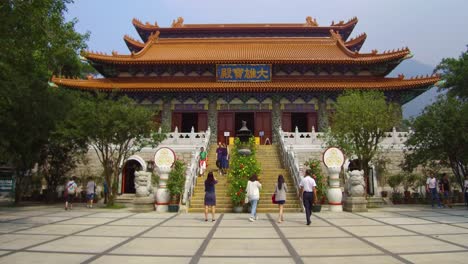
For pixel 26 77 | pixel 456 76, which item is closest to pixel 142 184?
pixel 26 77

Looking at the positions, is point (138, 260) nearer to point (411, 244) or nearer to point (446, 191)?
point (411, 244)

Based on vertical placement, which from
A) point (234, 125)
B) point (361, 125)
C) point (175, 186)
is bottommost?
point (175, 186)

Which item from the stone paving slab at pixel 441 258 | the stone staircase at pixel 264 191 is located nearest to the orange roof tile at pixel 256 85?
the stone staircase at pixel 264 191

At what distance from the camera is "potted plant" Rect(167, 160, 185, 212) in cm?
1223

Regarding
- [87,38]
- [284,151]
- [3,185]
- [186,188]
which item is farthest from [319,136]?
[87,38]

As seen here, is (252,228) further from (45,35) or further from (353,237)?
(45,35)

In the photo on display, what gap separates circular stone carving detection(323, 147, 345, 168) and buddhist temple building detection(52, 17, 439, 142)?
975 centimetres

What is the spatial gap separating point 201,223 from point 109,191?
669 centimetres

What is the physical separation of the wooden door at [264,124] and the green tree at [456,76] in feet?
42.9

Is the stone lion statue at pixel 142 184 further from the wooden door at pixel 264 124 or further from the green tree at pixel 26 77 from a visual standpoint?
the wooden door at pixel 264 124

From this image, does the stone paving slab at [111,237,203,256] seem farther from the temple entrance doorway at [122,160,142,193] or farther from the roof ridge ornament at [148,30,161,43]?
the roof ridge ornament at [148,30,161,43]

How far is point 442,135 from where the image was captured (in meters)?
13.8

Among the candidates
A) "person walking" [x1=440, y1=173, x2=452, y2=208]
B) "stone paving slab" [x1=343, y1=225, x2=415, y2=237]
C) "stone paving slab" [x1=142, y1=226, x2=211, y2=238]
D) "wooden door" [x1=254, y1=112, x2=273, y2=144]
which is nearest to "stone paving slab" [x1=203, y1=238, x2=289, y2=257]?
"stone paving slab" [x1=142, y1=226, x2=211, y2=238]

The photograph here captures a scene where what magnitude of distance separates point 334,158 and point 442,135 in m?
5.17
